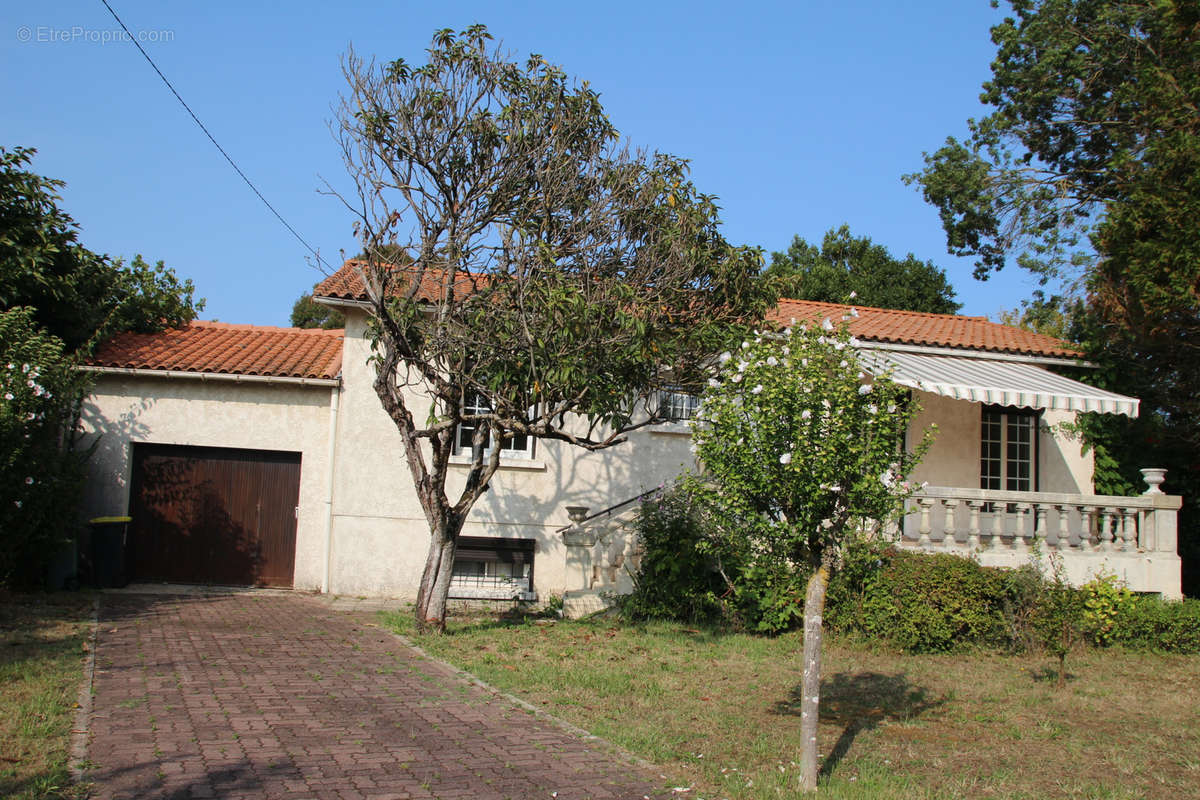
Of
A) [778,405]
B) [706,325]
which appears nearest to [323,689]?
[778,405]

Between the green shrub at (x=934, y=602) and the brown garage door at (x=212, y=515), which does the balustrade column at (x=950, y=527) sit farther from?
the brown garage door at (x=212, y=515)

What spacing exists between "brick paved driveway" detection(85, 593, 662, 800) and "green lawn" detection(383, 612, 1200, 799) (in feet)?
2.06

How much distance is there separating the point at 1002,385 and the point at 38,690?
44.9ft

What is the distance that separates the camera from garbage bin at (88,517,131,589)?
1495cm

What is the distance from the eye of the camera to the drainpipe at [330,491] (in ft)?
51.9

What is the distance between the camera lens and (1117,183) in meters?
16.1

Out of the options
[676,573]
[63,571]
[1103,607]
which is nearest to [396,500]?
[676,573]

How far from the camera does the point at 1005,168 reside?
24281 millimetres

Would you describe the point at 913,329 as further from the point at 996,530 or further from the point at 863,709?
the point at 863,709

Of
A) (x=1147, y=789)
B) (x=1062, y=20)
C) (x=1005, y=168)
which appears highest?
(x=1062, y=20)

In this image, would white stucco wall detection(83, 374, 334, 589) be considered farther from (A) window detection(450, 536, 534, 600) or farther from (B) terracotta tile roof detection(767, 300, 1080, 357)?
(B) terracotta tile roof detection(767, 300, 1080, 357)

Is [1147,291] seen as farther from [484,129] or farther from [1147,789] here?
[484,129]

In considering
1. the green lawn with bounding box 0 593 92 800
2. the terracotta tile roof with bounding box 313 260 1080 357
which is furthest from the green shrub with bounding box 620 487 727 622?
the green lawn with bounding box 0 593 92 800

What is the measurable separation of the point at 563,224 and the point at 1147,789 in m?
8.44
